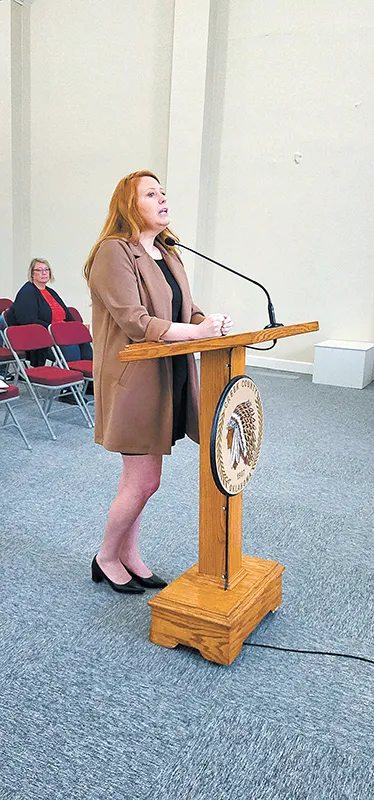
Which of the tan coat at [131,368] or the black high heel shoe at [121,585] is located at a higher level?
the tan coat at [131,368]

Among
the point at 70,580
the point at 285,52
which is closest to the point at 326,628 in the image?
the point at 70,580

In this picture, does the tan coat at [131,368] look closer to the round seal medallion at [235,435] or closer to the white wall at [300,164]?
the round seal medallion at [235,435]

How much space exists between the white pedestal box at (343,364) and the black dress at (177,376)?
5.07m

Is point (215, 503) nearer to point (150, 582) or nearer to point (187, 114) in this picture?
point (150, 582)

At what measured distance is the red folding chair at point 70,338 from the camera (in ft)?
17.4

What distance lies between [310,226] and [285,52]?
1908 millimetres

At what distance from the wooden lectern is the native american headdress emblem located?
9 cm

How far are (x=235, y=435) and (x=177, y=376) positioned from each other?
0.34m

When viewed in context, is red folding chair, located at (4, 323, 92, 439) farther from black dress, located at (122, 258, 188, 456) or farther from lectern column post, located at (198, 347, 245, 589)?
lectern column post, located at (198, 347, 245, 589)

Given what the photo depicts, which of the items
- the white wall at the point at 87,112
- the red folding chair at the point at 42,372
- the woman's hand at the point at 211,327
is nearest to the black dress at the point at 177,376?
the woman's hand at the point at 211,327

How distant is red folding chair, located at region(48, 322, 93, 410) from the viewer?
5293 millimetres

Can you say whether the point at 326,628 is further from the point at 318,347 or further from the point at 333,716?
the point at 318,347

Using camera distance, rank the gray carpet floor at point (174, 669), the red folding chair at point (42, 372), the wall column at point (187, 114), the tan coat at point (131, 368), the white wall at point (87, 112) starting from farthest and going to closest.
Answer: the white wall at point (87, 112) < the wall column at point (187, 114) < the red folding chair at point (42, 372) < the tan coat at point (131, 368) < the gray carpet floor at point (174, 669)

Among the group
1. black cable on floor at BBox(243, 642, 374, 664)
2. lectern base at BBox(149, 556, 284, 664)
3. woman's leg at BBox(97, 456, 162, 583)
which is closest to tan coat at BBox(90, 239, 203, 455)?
woman's leg at BBox(97, 456, 162, 583)
